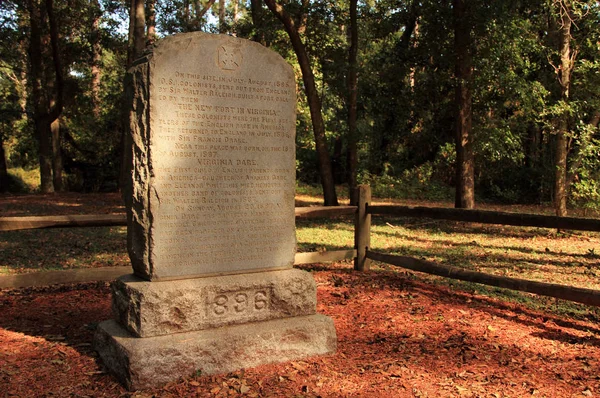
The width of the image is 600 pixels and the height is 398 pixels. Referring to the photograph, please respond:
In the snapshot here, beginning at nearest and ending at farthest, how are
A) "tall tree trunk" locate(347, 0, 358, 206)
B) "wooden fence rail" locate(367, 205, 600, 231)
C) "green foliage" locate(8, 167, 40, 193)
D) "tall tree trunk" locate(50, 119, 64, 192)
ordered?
"wooden fence rail" locate(367, 205, 600, 231) → "tall tree trunk" locate(347, 0, 358, 206) → "tall tree trunk" locate(50, 119, 64, 192) → "green foliage" locate(8, 167, 40, 193)

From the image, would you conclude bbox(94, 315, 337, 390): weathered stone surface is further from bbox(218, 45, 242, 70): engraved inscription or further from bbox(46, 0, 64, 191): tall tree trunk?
bbox(46, 0, 64, 191): tall tree trunk

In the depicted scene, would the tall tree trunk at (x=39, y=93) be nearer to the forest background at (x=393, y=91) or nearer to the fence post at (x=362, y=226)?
the forest background at (x=393, y=91)

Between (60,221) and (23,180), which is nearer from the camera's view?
(60,221)

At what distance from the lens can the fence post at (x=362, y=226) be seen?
26.8ft

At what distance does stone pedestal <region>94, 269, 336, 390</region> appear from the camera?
4.34 meters

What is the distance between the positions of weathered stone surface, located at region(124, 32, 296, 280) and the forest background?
7.61 m

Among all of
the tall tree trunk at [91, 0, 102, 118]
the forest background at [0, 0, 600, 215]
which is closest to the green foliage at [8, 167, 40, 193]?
the forest background at [0, 0, 600, 215]

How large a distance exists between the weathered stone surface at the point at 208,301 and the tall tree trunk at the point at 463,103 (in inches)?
379

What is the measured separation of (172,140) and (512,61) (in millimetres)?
10615

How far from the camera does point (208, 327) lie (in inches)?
186

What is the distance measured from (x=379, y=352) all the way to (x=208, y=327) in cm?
162

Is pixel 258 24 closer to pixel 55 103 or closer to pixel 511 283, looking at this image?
pixel 55 103

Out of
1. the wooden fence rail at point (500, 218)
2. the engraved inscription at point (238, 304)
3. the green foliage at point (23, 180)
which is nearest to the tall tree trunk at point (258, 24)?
the wooden fence rail at point (500, 218)

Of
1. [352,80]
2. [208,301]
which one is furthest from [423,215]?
[352,80]
